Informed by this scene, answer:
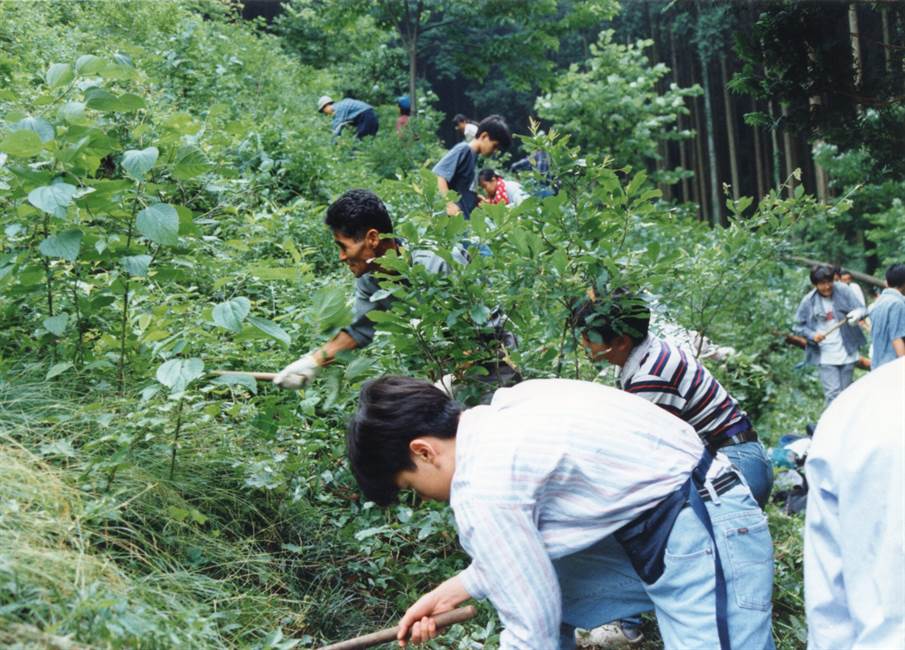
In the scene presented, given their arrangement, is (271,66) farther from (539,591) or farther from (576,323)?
(539,591)

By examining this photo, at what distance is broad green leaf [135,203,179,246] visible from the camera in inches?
119

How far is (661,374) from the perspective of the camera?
10.9 feet

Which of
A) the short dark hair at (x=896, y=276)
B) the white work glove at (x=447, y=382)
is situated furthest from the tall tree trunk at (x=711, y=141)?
the white work glove at (x=447, y=382)

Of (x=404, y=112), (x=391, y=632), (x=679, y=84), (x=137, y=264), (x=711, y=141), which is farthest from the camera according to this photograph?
(x=679, y=84)

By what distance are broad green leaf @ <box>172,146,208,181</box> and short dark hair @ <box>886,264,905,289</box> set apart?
6.08m

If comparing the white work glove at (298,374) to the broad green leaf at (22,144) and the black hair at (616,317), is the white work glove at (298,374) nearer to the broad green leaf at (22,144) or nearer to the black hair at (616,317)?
the black hair at (616,317)

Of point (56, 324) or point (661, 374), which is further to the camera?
point (56, 324)

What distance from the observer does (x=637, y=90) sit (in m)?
15.0

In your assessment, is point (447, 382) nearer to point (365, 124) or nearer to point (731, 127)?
point (365, 124)

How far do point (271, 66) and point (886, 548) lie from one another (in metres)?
12.6

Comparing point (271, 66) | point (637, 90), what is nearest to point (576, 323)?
point (271, 66)

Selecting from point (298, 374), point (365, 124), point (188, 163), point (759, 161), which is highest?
point (365, 124)

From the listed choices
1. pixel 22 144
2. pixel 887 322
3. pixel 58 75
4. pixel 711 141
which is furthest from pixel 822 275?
pixel 711 141

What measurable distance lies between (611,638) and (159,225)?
2.61m
